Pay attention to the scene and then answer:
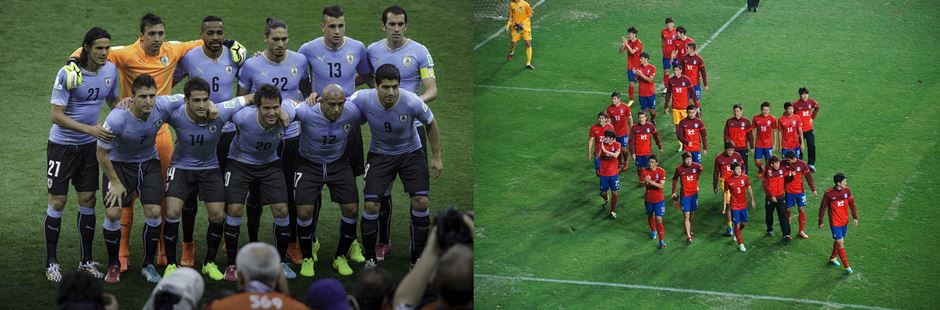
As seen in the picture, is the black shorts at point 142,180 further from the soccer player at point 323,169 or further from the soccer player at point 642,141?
the soccer player at point 642,141

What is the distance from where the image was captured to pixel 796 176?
8.76 meters

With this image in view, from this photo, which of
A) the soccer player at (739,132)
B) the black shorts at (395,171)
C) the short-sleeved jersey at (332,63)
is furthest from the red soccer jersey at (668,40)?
the black shorts at (395,171)

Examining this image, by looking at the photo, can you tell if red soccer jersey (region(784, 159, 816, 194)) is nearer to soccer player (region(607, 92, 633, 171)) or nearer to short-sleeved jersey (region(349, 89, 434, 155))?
soccer player (region(607, 92, 633, 171))

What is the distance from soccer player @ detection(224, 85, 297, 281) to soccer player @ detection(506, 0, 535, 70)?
1701 mm

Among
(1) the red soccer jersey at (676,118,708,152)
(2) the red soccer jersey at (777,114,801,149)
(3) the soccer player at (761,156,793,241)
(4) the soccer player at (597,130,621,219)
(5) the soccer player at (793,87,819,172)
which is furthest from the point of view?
(1) the red soccer jersey at (676,118,708,152)

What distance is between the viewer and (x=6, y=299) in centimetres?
592

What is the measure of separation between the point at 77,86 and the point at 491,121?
2734 mm

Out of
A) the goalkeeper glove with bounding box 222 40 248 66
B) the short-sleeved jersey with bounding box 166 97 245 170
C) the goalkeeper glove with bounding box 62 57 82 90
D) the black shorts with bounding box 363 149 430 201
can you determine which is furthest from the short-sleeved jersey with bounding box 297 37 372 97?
the goalkeeper glove with bounding box 62 57 82 90

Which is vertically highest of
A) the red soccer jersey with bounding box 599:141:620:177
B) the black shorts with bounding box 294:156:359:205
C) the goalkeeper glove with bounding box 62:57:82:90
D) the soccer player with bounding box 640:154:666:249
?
the goalkeeper glove with bounding box 62:57:82:90

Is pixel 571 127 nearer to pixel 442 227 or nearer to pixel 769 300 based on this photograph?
pixel 769 300

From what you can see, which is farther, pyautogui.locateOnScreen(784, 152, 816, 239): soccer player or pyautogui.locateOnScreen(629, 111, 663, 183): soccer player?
pyautogui.locateOnScreen(629, 111, 663, 183): soccer player

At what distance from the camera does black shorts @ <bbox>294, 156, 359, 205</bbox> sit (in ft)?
20.5

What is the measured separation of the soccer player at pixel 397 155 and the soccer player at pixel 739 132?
367 centimetres

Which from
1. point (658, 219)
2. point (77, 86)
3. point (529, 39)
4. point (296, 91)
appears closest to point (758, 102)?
point (658, 219)
